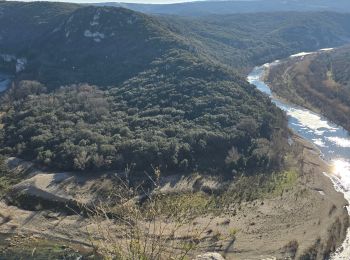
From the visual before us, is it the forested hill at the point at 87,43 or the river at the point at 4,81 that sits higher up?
the forested hill at the point at 87,43

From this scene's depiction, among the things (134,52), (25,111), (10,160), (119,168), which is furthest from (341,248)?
(134,52)

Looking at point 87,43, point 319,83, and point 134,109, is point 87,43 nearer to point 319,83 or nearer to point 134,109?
point 134,109

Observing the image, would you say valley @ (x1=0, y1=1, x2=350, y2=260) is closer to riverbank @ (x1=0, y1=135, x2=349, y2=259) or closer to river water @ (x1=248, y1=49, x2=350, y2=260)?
riverbank @ (x1=0, y1=135, x2=349, y2=259)

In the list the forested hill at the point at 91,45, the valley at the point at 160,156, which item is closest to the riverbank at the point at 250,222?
the valley at the point at 160,156

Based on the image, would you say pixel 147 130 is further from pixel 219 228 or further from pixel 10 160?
pixel 219 228

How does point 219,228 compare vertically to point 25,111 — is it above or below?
below

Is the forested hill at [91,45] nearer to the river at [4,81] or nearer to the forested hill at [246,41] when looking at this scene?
the river at [4,81]
